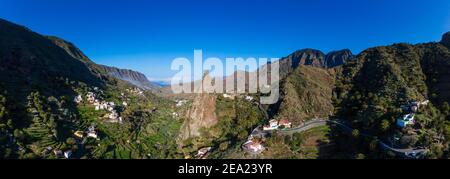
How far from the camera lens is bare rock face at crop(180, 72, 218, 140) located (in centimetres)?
5572

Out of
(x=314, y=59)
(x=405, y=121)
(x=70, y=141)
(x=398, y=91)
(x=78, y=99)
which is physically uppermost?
(x=314, y=59)

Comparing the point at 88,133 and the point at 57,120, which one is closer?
the point at 88,133

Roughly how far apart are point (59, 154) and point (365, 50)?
→ 2911 inches

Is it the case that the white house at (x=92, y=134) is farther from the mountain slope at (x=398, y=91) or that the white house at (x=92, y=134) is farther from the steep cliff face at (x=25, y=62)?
the mountain slope at (x=398, y=91)

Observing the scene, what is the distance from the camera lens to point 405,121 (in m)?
37.2

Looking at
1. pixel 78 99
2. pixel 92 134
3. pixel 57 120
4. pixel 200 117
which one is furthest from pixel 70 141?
pixel 78 99

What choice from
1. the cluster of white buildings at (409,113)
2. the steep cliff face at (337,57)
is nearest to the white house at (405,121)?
the cluster of white buildings at (409,113)

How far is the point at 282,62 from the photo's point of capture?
152 metres

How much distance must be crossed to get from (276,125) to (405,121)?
1726 cm

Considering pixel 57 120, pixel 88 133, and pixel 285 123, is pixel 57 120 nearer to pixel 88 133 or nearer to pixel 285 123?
pixel 88 133

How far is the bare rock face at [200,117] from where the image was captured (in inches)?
2194

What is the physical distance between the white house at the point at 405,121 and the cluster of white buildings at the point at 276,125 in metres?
15.0
